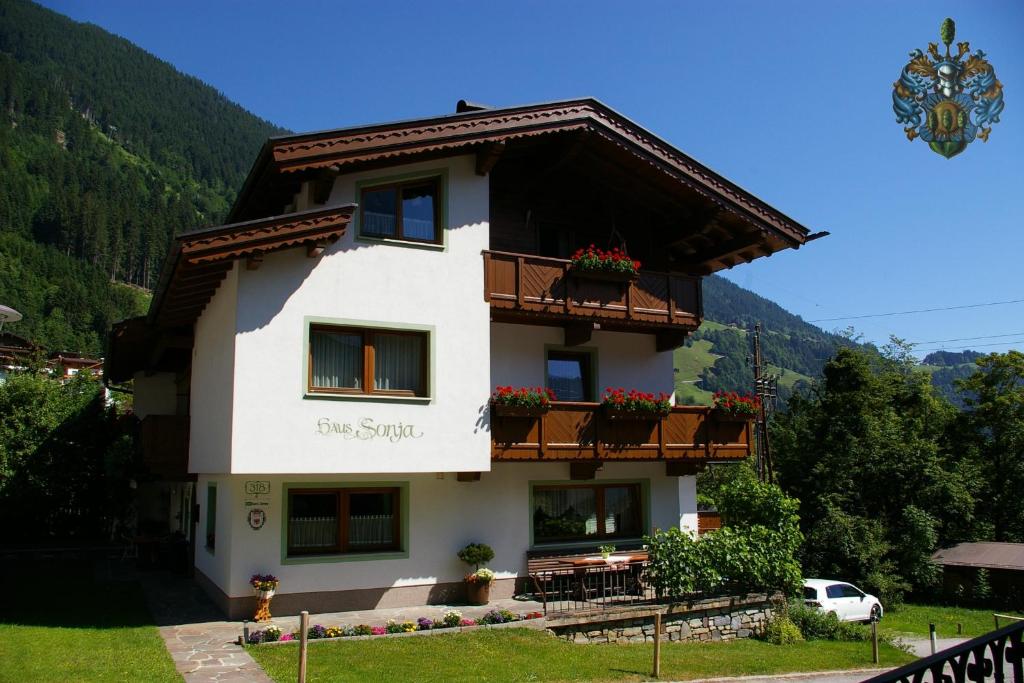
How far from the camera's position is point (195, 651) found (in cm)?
1236

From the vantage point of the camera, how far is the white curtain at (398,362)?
15773 mm

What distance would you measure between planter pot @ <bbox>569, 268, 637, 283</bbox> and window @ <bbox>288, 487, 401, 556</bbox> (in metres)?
5.86

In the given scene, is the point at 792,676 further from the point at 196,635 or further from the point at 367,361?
the point at 196,635

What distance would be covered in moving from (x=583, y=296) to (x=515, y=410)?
310cm

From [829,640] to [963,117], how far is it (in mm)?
13205

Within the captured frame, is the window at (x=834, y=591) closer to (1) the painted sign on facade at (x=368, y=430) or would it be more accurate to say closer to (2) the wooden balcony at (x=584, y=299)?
(2) the wooden balcony at (x=584, y=299)

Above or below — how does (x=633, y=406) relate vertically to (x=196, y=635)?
above

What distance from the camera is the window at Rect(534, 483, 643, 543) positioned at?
18.3 m

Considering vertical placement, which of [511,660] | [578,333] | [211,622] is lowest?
[511,660]

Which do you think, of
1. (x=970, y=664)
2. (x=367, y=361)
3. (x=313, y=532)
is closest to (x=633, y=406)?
(x=367, y=361)

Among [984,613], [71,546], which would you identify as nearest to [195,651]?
[71,546]

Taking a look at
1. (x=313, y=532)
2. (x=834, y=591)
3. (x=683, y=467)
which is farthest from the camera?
(x=834, y=591)

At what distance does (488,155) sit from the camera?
16.8 meters

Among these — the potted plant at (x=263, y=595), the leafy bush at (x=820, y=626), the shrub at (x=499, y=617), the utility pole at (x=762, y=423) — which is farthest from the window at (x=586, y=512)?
the utility pole at (x=762, y=423)
